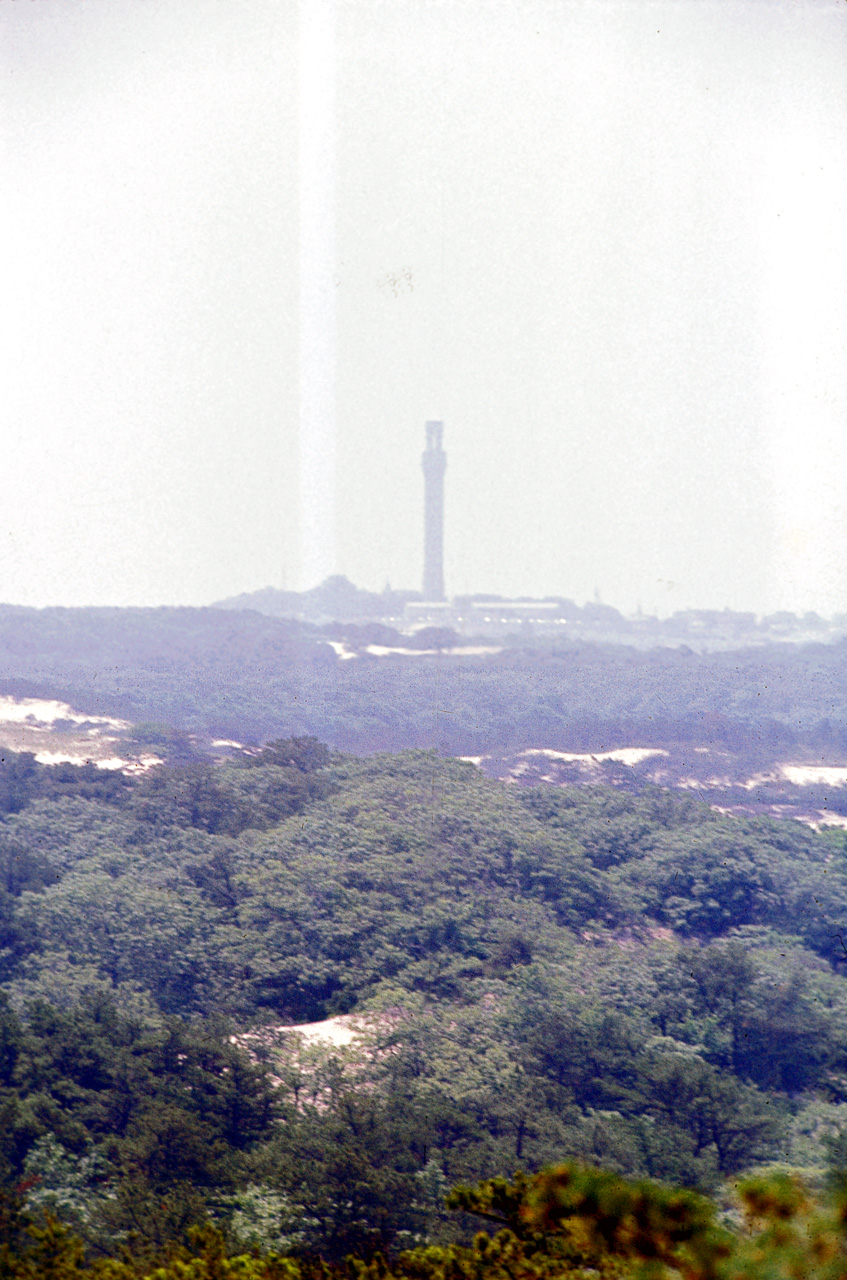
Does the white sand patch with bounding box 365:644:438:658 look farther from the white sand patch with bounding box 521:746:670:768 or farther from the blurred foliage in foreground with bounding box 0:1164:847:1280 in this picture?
the blurred foliage in foreground with bounding box 0:1164:847:1280

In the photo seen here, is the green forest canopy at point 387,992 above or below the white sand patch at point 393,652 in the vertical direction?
below

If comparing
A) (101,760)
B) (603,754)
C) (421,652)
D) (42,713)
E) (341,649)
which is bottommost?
(603,754)

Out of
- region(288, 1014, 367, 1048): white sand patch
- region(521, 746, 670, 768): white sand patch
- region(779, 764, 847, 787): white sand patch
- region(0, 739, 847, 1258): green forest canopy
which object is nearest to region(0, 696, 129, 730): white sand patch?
region(0, 739, 847, 1258): green forest canopy

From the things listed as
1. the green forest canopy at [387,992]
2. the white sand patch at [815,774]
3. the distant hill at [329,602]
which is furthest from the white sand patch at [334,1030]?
the distant hill at [329,602]

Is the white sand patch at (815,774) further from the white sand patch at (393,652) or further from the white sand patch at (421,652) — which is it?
the white sand patch at (393,652)

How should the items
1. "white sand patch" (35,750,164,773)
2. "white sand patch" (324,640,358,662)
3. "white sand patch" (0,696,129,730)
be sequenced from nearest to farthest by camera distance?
"white sand patch" (35,750,164,773), "white sand patch" (0,696,129,730), "white sand patch" (324,640,358,662)

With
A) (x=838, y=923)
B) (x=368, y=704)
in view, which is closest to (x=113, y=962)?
(x=838, y=923)

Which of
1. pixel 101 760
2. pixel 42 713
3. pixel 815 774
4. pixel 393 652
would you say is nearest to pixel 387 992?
pixel 101 760

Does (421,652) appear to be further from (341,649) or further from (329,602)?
(329,602)

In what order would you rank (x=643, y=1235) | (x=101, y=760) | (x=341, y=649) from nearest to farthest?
(x=643, y=1235) → (x=101, y=760) → (x=341, y=649)
